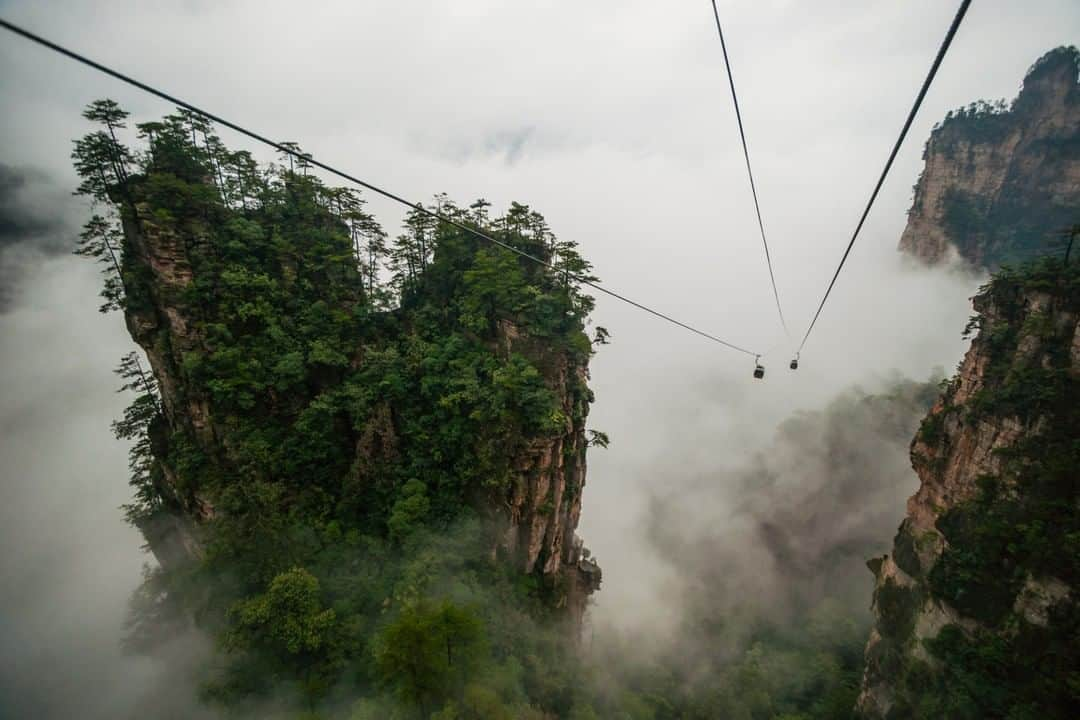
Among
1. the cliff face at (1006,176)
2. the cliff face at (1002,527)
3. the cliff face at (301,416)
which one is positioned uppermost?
the cliff face at (1006,176)

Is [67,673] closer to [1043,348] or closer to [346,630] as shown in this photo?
[346,630]

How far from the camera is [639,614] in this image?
63.3m

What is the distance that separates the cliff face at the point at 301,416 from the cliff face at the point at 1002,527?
60.6 ft

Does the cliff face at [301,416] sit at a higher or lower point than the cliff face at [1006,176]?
lower

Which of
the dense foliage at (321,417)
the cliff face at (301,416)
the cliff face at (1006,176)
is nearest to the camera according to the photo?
the dense foliage at (321,417)

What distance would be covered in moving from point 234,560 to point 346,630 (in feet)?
17.1

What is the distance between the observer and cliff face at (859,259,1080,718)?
15.8 meters

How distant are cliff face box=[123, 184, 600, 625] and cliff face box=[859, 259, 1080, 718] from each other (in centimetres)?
1847

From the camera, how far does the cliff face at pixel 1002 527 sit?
15789mm

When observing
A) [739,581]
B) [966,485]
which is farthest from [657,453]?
[966,485]

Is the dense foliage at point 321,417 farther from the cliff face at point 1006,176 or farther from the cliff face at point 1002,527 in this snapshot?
the cliff face at point 1006,176

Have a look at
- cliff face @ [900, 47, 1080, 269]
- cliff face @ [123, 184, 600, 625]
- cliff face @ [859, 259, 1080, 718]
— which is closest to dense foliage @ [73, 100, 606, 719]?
cliff face @ [123, 184, 600, 625]

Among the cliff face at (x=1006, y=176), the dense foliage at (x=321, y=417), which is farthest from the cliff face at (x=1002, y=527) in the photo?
the cliff face at (x=1006, y=176)

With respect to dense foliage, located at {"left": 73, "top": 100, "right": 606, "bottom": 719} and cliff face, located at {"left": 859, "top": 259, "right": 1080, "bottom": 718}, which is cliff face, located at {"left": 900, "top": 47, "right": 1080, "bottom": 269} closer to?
cliff face, located at {"left": 859, "top": 259, "right": 1080, "bottom": 718}
